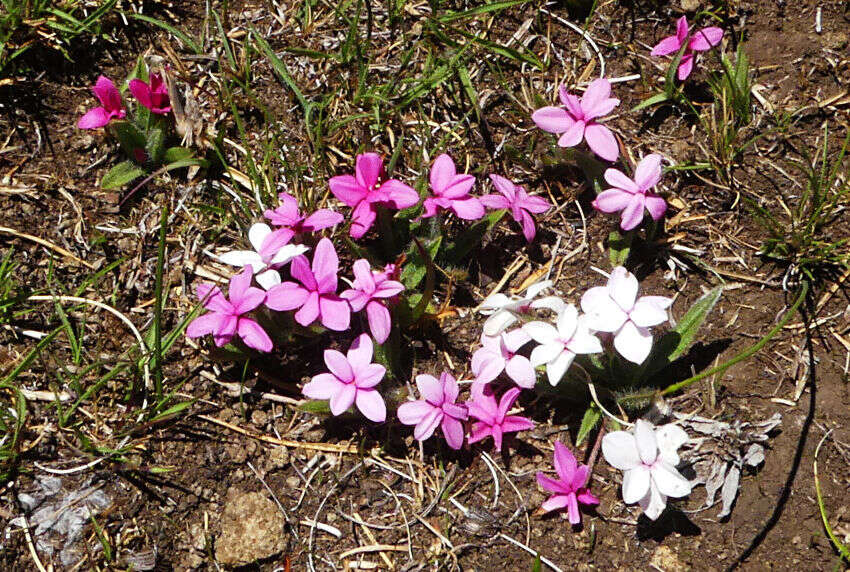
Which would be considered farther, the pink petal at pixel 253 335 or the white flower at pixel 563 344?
the pink petal at pixel 253 335

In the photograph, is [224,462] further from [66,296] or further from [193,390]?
[66,296]

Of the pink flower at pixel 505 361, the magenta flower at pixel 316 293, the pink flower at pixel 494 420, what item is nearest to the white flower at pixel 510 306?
the pink flower at pixel 505 361

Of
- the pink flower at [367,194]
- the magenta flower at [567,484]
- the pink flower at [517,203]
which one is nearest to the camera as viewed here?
the magenta flower at [567,484]

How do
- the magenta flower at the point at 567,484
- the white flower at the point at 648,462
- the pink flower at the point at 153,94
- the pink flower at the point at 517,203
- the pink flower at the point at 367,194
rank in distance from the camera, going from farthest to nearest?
the pink flower at the point at 153,94 → the pink flower at the point at 517,203 → the pink flower at the point at 367,194 → the magenta flower at the point at 567,484 → the white flower at the point at 648,462

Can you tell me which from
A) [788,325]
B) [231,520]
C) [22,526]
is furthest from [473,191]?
[22,526]

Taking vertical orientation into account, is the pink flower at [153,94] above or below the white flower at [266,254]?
above

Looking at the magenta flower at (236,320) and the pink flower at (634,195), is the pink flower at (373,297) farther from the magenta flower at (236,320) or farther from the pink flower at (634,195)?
the pink flower at (634,195)

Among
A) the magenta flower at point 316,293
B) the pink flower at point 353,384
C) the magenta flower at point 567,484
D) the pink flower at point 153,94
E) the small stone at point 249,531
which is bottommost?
the small stone at point 249,531

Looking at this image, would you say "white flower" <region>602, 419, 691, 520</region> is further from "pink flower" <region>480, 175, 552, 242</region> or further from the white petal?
"pink flower" <region>480, 175, 552, 242</region>
